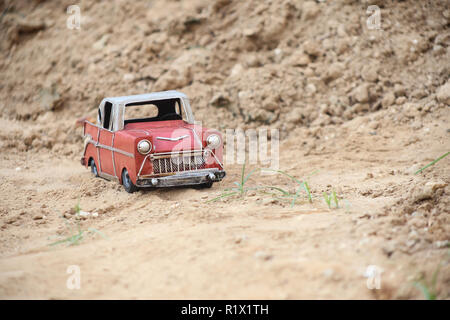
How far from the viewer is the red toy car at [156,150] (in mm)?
6336

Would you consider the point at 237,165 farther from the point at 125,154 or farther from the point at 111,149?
the point at 125,154

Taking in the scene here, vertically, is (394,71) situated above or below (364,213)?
above

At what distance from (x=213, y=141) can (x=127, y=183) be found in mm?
1261

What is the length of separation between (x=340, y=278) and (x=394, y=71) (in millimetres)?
7107

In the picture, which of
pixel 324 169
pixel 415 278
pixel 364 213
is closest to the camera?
pixel 415 278

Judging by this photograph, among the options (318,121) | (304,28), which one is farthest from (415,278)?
(304,28)

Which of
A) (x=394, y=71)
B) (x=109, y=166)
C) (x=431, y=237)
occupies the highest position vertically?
(x=394, y=71)

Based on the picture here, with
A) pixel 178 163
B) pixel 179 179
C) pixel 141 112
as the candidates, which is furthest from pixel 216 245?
pixel 141 112

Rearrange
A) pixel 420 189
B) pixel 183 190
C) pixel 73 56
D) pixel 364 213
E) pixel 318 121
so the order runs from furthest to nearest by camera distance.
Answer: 1. pixel 73 56
2. pixel 318 121
3. pixel 183 190
4. pixel 420 189
5. pixel 364 213

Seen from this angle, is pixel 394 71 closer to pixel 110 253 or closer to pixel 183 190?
pixel 183 190

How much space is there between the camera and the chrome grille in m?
6.41

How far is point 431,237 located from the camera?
416cm

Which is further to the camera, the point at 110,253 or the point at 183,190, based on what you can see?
the point at 183,190

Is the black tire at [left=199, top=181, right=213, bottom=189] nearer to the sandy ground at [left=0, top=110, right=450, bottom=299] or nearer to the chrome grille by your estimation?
the sandy ground at [left=0, top=110, right=450, bottom=299]
